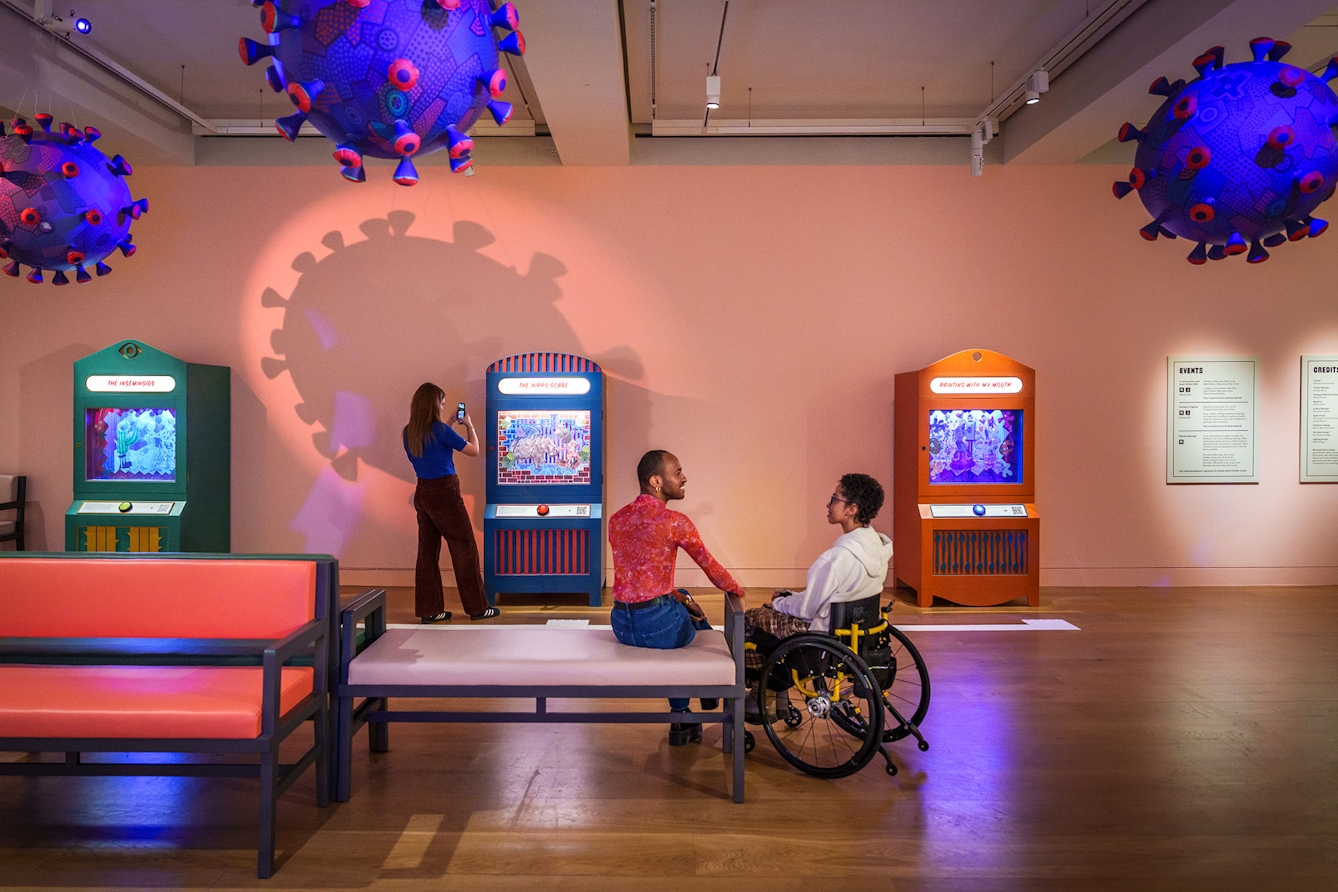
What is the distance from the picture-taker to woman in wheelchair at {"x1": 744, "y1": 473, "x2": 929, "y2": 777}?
302 centimetres

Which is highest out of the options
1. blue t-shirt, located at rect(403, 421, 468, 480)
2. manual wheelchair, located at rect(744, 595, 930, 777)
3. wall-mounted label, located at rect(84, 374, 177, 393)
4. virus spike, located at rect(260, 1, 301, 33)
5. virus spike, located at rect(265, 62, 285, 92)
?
virus spike, located at rect(260, 1, 301, 33)

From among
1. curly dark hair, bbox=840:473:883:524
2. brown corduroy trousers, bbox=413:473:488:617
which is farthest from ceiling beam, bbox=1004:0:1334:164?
brown corduroy trousers, bbox=413:473:488:617

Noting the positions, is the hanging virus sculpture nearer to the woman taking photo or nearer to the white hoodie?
the woman taking photo

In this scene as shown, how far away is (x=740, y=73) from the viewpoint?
5.57 metres

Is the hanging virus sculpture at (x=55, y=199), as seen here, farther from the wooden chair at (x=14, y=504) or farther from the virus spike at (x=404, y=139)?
the wooden chair at (x=14, y=504)

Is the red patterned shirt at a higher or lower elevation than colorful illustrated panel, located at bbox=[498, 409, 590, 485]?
lower

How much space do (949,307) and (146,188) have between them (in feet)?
21.4

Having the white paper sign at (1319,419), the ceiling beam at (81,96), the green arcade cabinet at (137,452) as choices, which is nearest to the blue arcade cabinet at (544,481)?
the green arcade cabinet at (137,452)

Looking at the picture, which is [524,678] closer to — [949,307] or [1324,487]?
[949,307]

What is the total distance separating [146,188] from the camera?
641 cm

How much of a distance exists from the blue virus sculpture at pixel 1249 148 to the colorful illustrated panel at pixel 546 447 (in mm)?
3984

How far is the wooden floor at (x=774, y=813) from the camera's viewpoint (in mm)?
2395

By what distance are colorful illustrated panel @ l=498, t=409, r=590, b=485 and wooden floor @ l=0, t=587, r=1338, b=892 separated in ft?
8.11

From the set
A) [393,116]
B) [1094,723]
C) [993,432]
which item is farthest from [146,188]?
[1094,723]
